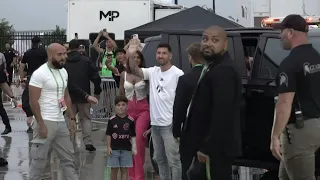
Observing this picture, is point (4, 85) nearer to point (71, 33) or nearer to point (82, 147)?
point (82, 147)

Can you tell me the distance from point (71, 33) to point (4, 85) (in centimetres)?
739

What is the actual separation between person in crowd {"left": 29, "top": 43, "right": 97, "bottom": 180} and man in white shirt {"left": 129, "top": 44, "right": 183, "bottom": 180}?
98 centimetres

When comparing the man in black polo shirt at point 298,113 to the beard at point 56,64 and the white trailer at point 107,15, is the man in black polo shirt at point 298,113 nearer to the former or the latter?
the beard at point 56,64

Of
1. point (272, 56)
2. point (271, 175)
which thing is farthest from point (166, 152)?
point (272, 56)

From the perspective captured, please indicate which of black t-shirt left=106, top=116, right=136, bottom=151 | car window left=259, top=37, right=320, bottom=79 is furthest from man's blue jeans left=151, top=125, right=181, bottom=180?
car window left=259, top=37, right=320, bottom=79

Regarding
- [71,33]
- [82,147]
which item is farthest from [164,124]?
[71,33]

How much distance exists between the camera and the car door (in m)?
7.09

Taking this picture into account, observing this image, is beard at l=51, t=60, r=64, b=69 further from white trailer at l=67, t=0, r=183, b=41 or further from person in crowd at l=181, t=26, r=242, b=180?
white trailer at l=67, t=0, r=183, b=41

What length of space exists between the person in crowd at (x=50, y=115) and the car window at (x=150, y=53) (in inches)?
64.3

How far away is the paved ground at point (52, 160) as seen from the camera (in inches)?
352

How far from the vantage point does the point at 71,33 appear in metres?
19.4

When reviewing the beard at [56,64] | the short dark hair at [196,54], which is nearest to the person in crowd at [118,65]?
the beard at [56,64]

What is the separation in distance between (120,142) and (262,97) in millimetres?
1767

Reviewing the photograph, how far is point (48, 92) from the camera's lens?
718 centimetres
